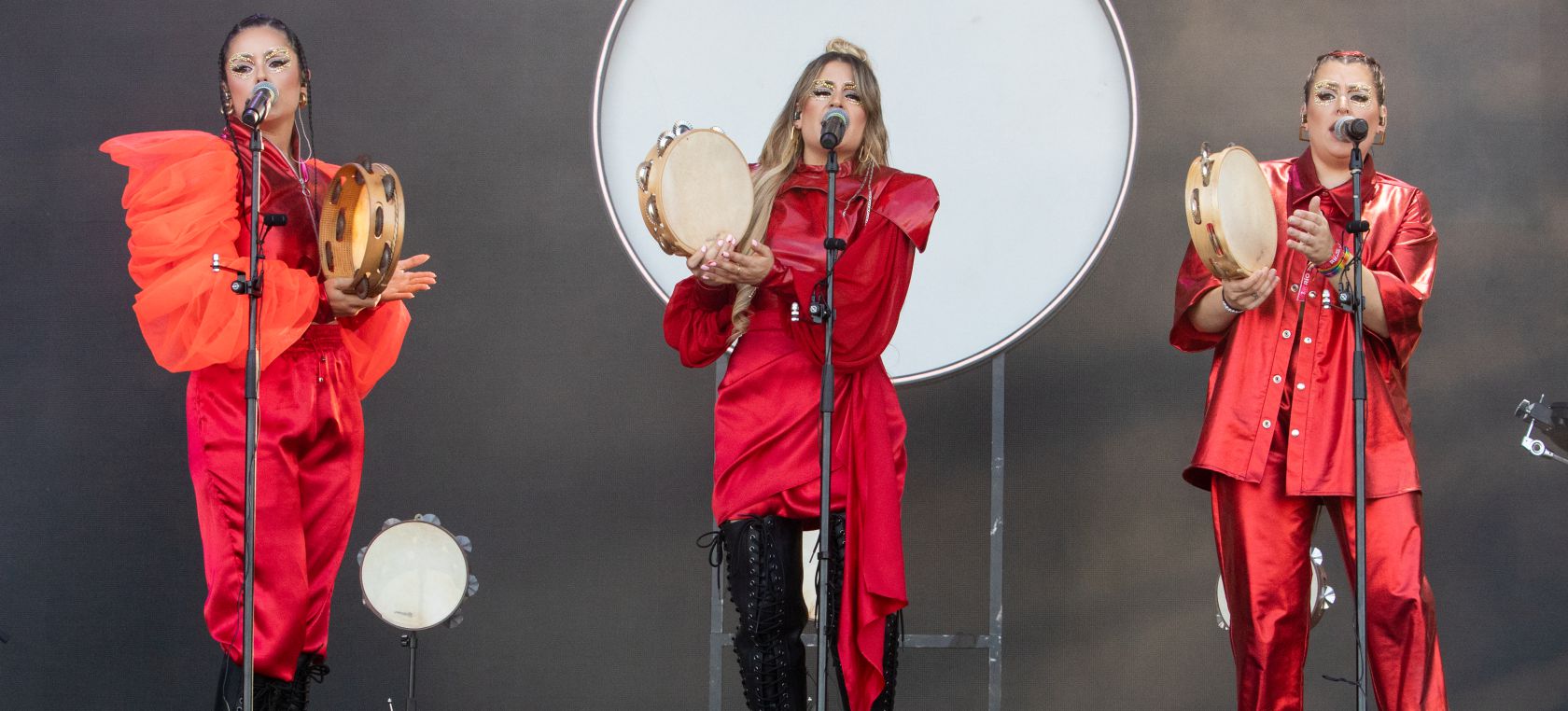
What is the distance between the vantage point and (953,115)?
433 cm

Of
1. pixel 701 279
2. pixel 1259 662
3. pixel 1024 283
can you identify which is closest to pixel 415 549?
pixel 701 279

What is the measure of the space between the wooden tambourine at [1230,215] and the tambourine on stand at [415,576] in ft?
7.06

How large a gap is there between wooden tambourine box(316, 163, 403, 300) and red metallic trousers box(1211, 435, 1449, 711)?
6.39 feet

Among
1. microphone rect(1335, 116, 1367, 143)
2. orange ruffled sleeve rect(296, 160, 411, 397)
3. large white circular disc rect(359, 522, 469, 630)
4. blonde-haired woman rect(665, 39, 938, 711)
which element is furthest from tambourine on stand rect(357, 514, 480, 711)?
microphone rect(1335, 116, 1367, 143)

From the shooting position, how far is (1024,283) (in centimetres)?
426

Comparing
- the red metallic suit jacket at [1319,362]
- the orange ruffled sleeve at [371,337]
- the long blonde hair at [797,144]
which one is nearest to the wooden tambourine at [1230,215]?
the red metallic suit jacket at [1319,362]

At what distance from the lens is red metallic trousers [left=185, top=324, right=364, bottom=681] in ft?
11.8

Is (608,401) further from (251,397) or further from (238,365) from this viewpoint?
(251,397)

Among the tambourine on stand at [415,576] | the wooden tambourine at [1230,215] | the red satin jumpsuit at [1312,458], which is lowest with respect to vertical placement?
the tambourine on stand at [415,576]

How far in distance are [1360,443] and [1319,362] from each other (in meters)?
0.29

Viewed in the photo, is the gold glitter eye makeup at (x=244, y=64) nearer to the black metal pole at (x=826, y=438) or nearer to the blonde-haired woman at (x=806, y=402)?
the blonde-haired woman at (x=806, y=402)

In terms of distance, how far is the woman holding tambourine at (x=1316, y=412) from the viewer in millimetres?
3580

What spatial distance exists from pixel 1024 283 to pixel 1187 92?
130cm

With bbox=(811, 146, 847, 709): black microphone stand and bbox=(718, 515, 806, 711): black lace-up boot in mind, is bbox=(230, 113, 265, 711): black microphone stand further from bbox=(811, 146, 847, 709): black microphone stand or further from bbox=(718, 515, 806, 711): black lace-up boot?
bbox=(811, 146, 847, 709): black microphone stand
